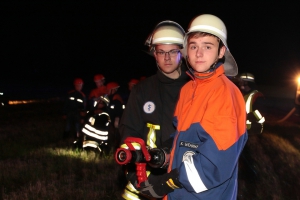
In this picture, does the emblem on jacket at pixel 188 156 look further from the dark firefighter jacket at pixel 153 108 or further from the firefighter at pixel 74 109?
the firefighter at pixel 74 109

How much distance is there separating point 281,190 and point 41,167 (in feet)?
13.0

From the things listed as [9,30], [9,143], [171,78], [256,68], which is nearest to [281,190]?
[171,78]

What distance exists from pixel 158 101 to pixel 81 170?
13.3 ft

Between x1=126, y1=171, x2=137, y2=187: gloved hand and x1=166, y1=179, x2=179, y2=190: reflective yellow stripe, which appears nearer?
x1=166, y1=179, x2=179, y2=190: reflective yellow stripe

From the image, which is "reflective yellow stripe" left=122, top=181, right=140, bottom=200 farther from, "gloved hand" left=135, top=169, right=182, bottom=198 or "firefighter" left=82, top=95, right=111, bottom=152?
"firefighter" left=82, top=95, right=111, bottom=152

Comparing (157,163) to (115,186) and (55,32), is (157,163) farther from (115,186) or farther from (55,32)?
(55,32)

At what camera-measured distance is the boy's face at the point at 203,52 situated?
2.06m

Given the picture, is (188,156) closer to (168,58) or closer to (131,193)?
(131,193)

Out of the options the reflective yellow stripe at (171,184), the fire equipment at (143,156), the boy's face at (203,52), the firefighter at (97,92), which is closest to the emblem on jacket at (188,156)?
the reflective yellow stripe at (171,184)

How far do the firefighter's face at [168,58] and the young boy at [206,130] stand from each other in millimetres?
634

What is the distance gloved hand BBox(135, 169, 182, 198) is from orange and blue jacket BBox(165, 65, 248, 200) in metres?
0.05

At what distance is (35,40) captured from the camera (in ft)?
172

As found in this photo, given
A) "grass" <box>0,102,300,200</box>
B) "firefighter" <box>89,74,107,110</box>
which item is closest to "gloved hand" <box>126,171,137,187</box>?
"grass" <box>0,102,300,200</box>

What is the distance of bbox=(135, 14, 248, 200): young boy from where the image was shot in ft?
5.97
